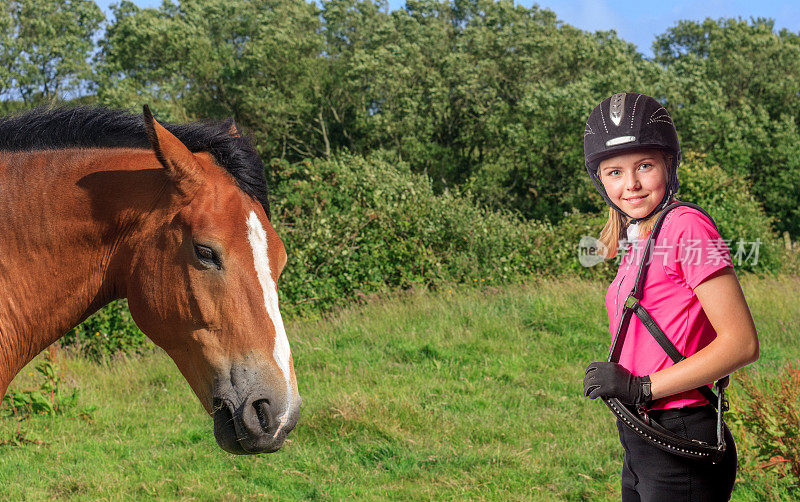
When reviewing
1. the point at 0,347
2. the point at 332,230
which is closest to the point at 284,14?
the point at 332,230

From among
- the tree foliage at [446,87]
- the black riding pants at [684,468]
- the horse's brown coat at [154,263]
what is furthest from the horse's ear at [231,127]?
the tree foliage at [446,87]

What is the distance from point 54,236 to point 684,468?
6.93 ft

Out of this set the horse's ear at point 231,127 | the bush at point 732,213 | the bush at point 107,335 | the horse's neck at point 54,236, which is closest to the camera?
the horse's neck at point 54,236

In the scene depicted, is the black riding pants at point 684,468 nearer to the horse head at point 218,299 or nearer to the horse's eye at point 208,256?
the horse head at point 218,299

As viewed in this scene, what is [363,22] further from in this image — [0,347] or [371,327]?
[0,347]

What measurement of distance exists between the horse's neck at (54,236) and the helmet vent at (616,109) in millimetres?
1535

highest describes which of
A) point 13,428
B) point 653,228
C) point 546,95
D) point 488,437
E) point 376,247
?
point 546,95

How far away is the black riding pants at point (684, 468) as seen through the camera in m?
1.74

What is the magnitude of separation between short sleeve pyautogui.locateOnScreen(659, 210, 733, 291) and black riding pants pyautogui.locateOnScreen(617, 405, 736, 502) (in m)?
0.37

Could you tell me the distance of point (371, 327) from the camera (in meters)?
7.85

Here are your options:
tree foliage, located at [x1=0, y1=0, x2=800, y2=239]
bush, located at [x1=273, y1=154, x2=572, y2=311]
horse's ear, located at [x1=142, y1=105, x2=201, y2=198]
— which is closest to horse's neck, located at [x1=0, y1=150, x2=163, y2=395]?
horse's ear, located at [x1=142, y1=105, x2=201, y2=198]

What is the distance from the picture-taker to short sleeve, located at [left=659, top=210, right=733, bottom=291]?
1666 mm

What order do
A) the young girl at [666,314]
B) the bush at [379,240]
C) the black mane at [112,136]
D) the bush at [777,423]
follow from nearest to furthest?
the young girl at [666,314]
the black mane at [112,136]
the bush at [777,423]
the bush at [379,240]

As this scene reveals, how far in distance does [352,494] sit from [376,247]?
636 centimetres
